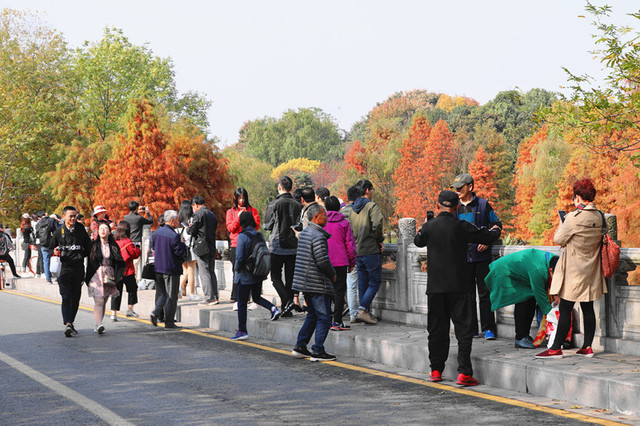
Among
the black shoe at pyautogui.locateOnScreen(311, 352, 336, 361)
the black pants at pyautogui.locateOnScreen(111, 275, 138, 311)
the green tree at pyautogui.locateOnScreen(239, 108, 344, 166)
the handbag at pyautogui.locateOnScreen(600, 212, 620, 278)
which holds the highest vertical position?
the green tree at pyautogui.locateOnScreen(239, 108, 344, 166)

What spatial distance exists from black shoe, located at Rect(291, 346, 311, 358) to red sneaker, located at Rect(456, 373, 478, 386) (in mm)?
2425

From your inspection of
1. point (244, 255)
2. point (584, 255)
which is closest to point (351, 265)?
point (244, 255)

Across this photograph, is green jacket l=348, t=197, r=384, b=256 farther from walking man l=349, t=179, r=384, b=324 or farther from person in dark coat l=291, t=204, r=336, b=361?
person in dark coat l=291, t=204, r=336, b=361

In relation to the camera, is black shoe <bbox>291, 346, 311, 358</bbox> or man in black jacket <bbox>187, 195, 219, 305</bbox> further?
man in black jacket <bbox>187, 195, 219, 305</bbox>

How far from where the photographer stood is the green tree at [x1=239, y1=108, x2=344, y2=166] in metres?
113

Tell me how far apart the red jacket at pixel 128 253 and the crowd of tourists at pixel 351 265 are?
0.06 ft

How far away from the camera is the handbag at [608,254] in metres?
8.40

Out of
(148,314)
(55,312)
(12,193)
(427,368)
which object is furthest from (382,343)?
(12,193)

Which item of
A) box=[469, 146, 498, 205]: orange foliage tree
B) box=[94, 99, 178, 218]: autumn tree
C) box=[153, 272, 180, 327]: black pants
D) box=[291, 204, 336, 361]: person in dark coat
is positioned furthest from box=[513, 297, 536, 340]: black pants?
box=[469, 146, 498, 205]: orange foliage tree

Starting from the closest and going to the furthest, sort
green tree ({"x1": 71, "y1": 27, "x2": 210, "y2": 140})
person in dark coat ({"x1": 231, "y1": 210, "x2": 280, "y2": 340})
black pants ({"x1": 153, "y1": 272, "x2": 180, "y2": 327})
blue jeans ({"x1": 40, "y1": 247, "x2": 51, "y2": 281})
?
person in dark coat ({"x1": 231, "y1": 210, "x2": 280, "y2": 340}), black pants ({"x1": 153, "y1": 272, "x2": 180, "y2": 327}), blue jeans ({"x1": 40, "y1": 247, "x2": 51, "y2": 281}), green tree ({"x1": 71, "y1": 27, "x2": 210, "y2": 140})

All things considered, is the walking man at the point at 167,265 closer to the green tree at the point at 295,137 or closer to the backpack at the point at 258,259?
the backpack at the point at 258,259

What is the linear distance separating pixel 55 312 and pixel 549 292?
10.8 m

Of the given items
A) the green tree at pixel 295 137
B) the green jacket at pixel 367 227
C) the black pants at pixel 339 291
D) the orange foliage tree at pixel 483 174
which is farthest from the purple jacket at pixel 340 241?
the green tree at pixel 295 137

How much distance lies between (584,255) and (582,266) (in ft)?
0.40
